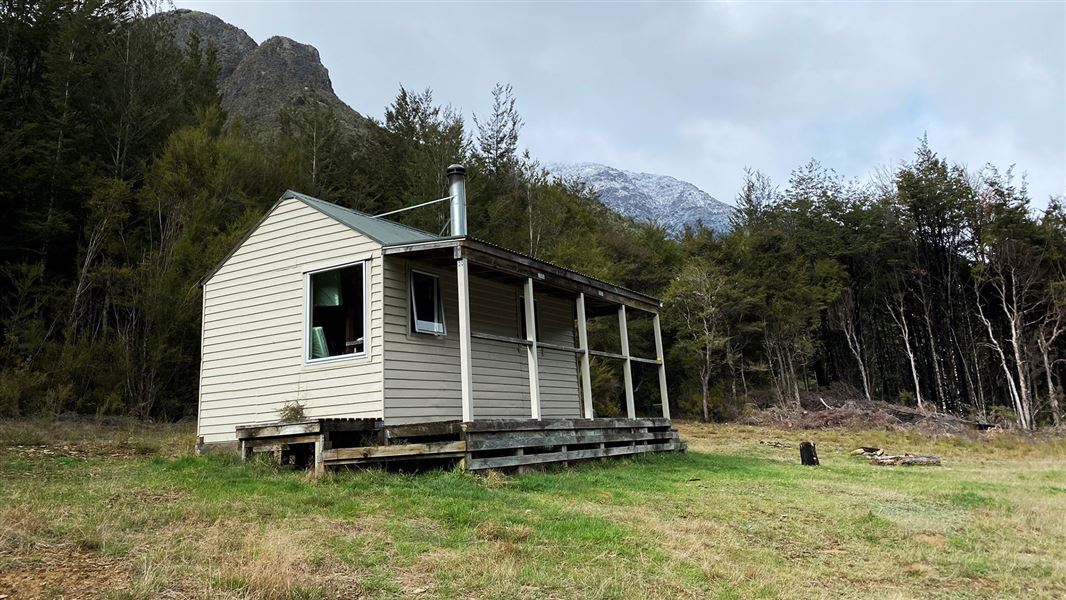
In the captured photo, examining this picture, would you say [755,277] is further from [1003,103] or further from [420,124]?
[420,124]

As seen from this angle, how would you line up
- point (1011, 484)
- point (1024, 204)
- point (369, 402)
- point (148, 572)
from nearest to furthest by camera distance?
point (148, 572) < point (369, 402) < point (1011, 484) < point (1024, 204)

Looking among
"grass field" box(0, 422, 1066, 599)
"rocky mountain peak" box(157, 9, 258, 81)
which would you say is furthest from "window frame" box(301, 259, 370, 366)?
"rocky mountain peak" box(157, 9, 258, 81)

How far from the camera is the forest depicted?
15.8 meters

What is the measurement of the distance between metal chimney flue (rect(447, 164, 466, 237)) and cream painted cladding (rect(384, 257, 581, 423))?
3.24 ft

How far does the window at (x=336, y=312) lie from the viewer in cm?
947

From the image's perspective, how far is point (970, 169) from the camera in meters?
27.6

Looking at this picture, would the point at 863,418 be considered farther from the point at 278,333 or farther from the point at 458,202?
the point at 278,333

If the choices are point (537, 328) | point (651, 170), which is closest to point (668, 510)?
point (537, 328)

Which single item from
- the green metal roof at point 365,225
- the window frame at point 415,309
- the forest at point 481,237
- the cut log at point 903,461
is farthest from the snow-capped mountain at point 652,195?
the window frame at point 415,309

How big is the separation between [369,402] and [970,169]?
2910 centimetres

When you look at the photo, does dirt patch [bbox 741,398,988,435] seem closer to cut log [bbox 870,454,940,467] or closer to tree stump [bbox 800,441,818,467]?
cut log [bbox 870,454,940,467]

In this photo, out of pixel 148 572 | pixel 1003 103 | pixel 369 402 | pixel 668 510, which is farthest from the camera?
pixel 1003 103

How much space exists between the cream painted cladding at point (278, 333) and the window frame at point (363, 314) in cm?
5

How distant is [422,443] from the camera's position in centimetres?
859
